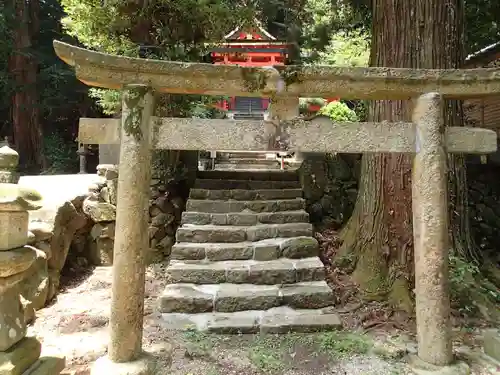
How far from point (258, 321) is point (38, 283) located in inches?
108

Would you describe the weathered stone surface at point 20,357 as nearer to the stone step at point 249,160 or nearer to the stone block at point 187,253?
the stone block at point 187,253

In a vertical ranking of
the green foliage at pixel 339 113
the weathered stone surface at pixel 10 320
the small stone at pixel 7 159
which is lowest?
the weathered stone surface at pixel 10 320

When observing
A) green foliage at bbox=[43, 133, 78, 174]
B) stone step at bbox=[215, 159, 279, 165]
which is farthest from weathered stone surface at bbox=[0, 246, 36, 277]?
green foliage at bbox=[43, 133, 78, 174]

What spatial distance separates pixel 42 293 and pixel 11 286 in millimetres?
2423

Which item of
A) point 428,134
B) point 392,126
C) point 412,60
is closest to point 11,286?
point 392,126

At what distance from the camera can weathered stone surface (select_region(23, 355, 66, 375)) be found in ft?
8.86

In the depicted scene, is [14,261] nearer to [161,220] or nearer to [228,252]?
[228,252]

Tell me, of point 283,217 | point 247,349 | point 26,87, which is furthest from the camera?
point 26,87

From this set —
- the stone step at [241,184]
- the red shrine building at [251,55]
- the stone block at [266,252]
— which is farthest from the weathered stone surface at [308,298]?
the red shrine building at [251,55]

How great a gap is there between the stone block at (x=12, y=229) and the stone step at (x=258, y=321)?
2123mm

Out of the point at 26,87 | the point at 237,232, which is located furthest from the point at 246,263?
the point at 26,87

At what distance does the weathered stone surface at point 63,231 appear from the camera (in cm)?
525

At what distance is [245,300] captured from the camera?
461 cm

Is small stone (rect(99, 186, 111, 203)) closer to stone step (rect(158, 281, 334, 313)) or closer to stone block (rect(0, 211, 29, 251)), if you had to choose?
stone step (rect(158, 281, 334, 313))
